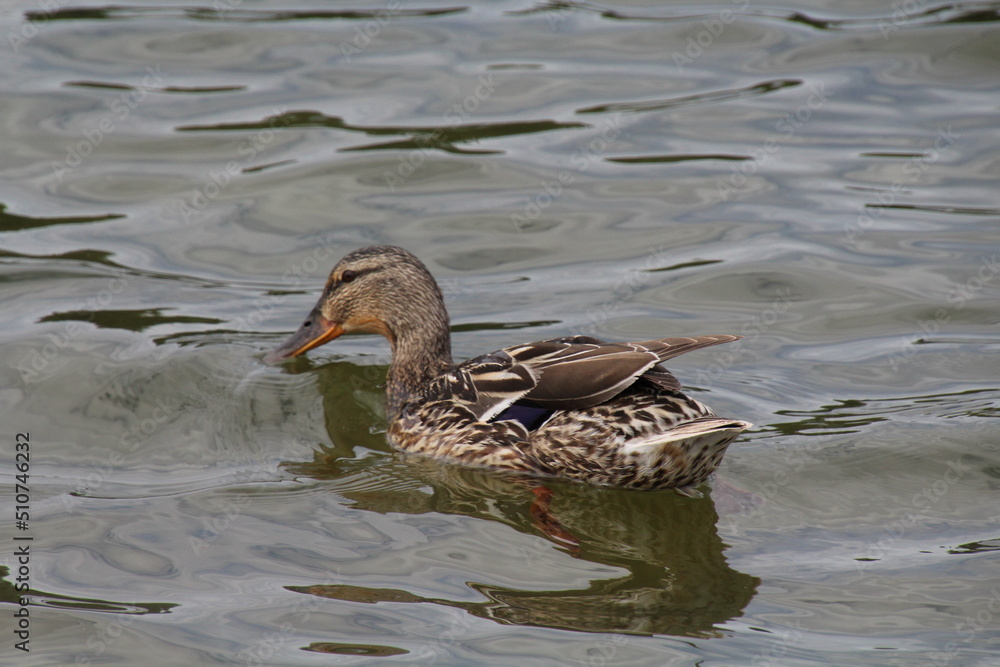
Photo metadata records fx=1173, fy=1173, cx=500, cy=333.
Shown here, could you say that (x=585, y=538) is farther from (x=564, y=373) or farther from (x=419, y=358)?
(x=419, y=358)

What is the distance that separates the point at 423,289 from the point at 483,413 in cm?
142

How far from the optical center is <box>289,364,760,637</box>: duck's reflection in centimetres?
566

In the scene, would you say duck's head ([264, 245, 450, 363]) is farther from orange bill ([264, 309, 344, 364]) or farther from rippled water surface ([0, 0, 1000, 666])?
rippled water surface ([0, 0, 1000, 666])

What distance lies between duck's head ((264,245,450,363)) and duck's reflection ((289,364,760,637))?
741 mm

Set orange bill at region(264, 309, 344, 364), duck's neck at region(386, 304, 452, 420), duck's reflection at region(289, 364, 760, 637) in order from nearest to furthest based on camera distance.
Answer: duck's reflection at region(289, 364, 760, 637), duck's neck at region(386, 304, 452, 420), orange bill at region(264, 309, 344, 364)

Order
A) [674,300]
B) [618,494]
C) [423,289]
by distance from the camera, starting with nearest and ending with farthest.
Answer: [618,494] < [423,289] < [674,300]

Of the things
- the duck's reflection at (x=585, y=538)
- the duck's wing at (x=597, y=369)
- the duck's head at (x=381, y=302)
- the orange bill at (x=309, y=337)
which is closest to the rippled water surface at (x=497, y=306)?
the duck's reflection at (x=585, y=538)

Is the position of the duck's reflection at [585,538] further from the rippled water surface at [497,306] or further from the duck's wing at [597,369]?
the duck's wing at [597,369]

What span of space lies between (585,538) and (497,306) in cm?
360

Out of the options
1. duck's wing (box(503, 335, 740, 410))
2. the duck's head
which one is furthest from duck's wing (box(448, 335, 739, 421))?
the duck's head

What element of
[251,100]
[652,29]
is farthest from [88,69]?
[652,29]

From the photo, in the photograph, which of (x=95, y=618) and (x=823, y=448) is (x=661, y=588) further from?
(x=95, y=618)

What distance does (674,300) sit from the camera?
32.2 feet

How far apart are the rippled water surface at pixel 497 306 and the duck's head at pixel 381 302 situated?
0.48m
